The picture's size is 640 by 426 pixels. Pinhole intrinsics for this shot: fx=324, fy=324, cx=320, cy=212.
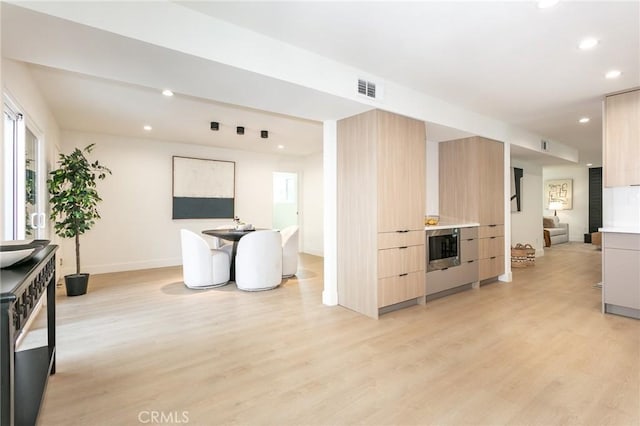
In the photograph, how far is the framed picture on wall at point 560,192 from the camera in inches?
432

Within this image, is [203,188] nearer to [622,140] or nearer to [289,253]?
[289,253]

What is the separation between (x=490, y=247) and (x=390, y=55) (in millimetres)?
3355

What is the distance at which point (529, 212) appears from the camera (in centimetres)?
757

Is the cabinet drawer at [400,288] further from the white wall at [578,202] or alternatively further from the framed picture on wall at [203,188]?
the white wall at [578,202]

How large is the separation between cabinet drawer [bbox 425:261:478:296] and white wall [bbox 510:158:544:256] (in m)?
3.31

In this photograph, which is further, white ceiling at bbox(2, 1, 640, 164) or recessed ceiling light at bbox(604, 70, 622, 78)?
recessed ceiling light at bbox(604, 70, 622, 78)

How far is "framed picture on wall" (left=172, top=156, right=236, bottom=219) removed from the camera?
20.9 ft

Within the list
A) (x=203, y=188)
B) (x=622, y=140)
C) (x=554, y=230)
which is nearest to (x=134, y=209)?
(x=203, y=188)

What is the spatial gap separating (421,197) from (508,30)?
182 cm

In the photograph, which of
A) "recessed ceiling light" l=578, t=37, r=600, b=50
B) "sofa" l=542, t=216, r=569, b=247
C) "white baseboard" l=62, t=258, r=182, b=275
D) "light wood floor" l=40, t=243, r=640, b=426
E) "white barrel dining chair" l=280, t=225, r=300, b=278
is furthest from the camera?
"sofa" l=542, t=216, r=569, b=247

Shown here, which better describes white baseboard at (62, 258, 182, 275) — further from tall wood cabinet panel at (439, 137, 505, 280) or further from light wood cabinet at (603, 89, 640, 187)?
light wood cabinet at (603, 89, 640, 187)

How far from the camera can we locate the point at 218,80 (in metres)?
2.57

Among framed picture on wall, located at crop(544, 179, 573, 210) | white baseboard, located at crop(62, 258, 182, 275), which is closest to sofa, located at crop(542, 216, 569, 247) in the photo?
framed picture on wall, located at crop(544, 179, 573, 210)

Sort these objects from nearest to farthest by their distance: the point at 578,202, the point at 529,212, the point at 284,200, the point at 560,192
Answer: the point at 529,212 < the point at 284,200 < the point at 578,202 < the point at 560,192
